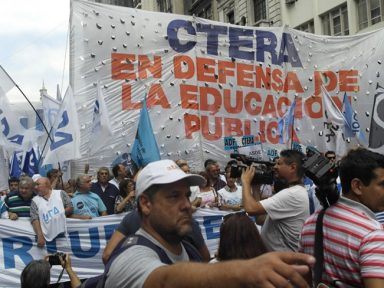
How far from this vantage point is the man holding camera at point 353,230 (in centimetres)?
210

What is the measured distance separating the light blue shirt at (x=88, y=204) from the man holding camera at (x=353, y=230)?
14.4 ft

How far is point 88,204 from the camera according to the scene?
660cm

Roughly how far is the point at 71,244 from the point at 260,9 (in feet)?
74.4

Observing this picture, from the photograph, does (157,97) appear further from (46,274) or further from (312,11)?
(312,11)

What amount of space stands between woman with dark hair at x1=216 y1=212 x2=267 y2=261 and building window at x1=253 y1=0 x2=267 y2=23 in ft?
81.4

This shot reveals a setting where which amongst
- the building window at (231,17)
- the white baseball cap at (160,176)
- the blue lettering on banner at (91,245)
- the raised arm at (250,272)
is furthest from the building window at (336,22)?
the raised arm at (250,272)

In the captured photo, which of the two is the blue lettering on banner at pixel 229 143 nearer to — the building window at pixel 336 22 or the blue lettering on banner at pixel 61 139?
the blue lettering on banner at pixel 61 139

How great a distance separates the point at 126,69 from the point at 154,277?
7.93m

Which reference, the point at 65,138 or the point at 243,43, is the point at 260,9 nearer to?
the point at 243,43

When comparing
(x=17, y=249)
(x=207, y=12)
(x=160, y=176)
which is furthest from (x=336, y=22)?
(x=160, y=176)

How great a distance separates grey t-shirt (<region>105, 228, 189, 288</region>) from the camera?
4.99ft

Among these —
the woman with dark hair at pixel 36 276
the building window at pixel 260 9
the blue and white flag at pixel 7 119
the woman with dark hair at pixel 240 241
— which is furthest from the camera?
the building window at pixel 260 9

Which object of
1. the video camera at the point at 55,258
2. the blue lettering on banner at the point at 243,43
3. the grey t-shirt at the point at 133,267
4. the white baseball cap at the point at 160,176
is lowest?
the video camera at the point at 55,258

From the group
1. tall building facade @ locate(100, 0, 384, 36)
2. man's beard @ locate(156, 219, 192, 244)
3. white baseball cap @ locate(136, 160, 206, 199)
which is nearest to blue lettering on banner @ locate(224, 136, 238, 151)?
white baseball cap @ locate(136, 160, 206, 199)
